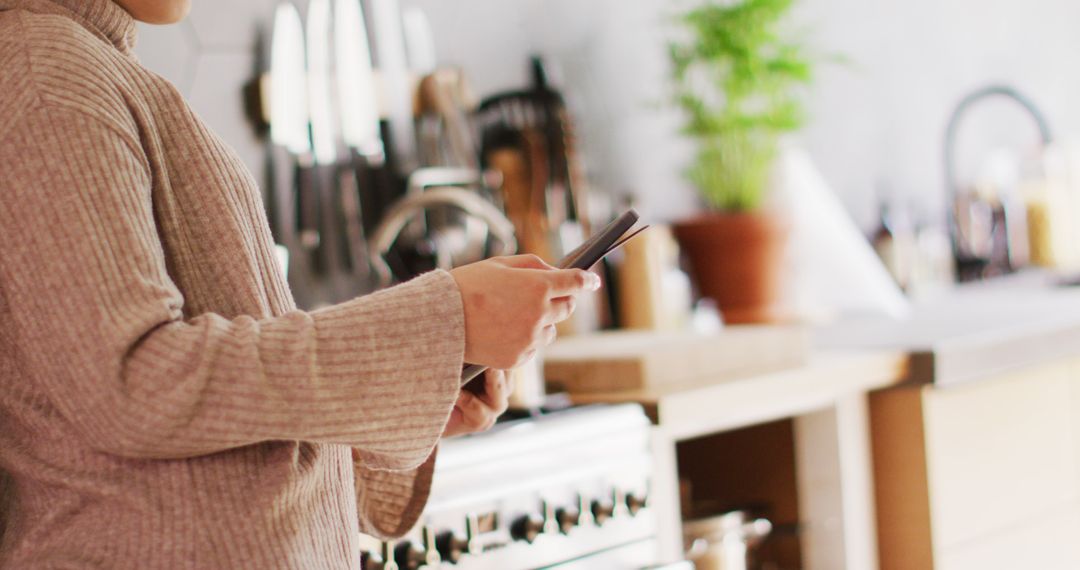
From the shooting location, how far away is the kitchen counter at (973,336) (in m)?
1.80

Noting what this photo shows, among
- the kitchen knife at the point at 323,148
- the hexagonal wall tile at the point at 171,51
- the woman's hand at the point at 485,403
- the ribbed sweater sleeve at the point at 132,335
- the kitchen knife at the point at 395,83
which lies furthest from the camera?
the kitchen knife at the point at 395,83

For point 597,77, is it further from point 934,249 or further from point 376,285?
point 934,249

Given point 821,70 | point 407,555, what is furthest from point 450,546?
point 821,70

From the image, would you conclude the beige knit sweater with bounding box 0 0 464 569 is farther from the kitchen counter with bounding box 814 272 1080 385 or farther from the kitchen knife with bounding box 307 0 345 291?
the kitchen counter with bounding box 814 272 1080 385

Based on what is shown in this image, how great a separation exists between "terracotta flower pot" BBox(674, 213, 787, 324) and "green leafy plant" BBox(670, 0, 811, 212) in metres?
0.09

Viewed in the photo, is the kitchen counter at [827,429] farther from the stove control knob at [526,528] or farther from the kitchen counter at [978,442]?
the stove control knob at [526,528]

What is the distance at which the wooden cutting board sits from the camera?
1.58 metres

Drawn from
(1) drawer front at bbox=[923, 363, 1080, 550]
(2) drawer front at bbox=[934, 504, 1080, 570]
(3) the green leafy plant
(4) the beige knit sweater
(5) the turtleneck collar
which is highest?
(3) the green leafy plant

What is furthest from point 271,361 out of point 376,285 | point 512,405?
point 376,285

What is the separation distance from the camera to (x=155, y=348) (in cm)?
70

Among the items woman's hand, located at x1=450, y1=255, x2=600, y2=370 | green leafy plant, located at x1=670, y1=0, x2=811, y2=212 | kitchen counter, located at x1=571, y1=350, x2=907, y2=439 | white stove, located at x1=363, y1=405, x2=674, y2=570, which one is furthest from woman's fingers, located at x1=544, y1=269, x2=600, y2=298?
green leafy plant, located at x1=670, y1=0, x2=811, y2=212

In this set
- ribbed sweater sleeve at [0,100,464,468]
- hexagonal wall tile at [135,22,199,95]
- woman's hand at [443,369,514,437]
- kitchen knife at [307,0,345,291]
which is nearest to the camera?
ribbed sweater sleeve at [0,100,464,468]

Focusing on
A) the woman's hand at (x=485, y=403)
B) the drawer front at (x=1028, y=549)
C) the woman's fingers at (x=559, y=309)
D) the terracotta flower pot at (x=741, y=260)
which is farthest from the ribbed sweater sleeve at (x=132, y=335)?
the terracotta flower pot at (x=741, y=260)

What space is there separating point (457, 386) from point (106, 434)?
22cm
